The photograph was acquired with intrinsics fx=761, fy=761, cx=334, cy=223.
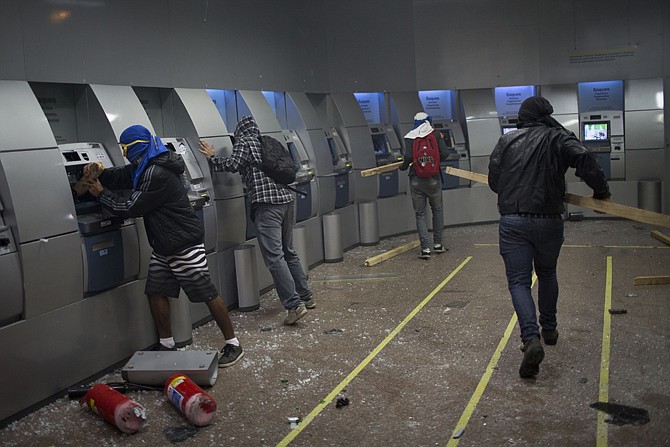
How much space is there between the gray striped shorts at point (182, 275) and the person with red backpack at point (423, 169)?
4001mm

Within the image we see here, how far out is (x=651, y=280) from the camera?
712 cm

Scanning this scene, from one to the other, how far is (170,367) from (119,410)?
68cm

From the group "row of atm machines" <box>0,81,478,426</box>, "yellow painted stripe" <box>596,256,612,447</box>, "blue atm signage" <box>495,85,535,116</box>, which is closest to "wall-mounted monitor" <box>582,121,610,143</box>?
"blue atm signage" <box>495,85,535,116</box>

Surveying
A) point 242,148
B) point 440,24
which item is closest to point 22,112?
point 242,148

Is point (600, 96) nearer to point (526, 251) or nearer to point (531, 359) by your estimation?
point (526, 251)

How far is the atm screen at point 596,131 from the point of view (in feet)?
37.8

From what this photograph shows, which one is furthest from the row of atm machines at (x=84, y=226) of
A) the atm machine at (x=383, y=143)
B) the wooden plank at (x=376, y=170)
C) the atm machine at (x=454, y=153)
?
the atm machine at (x=454, y=153)

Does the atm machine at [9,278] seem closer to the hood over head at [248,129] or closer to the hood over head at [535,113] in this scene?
the hood over head at [248,129]

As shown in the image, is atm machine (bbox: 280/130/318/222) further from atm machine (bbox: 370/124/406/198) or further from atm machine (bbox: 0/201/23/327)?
atm machine (bbox: 0/201/23/327)

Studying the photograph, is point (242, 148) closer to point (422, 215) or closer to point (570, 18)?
point (422, 215)

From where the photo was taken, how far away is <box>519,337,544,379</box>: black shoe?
15.4ft

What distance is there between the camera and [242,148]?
20.8 ft

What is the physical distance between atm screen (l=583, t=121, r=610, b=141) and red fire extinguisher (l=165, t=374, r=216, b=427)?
28.9ft

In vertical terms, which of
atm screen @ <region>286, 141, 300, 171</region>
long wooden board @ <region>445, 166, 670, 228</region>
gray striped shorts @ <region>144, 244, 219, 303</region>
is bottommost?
gray striped shorts @ <region>144, 244, 219, 303</region>
